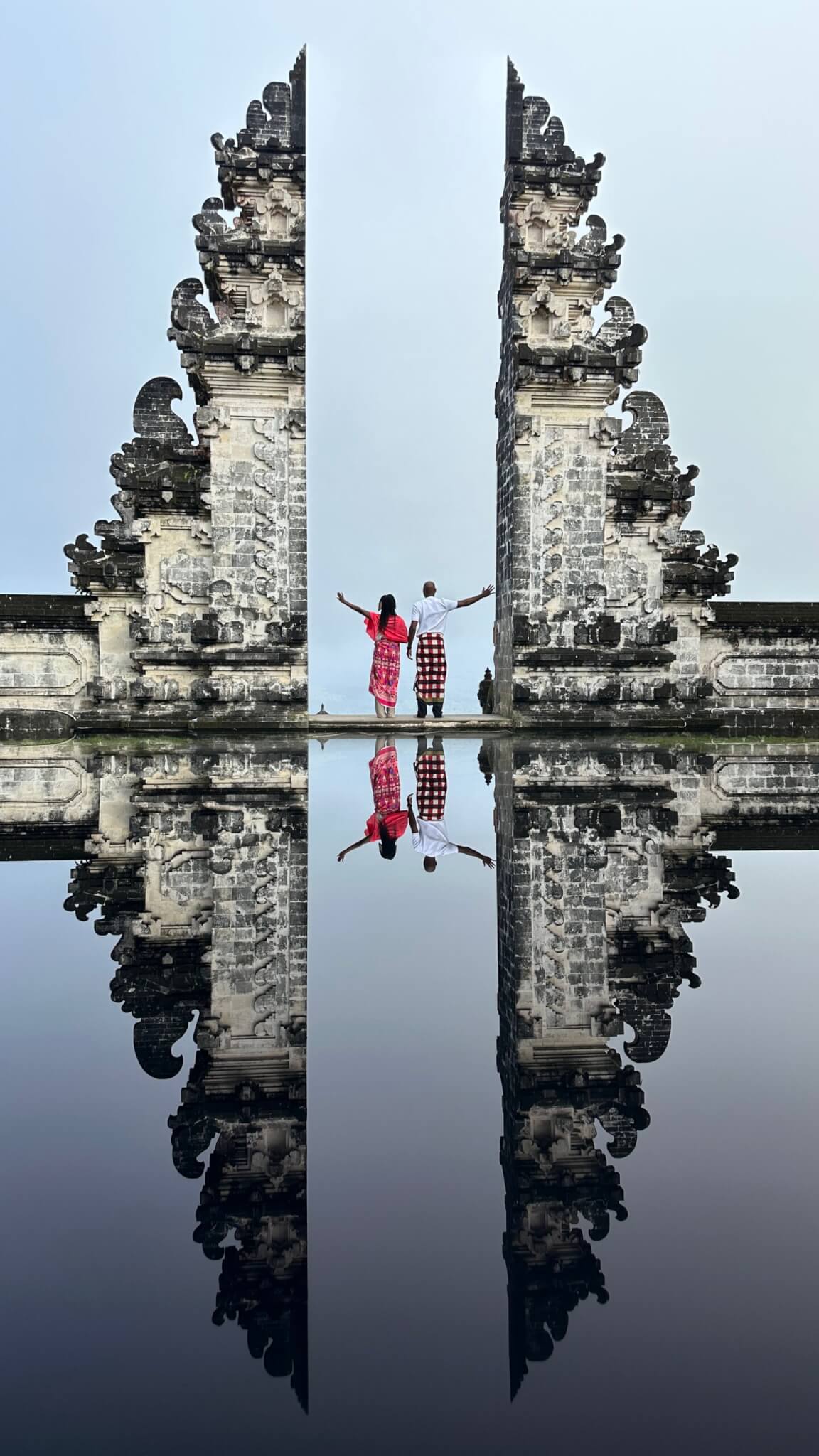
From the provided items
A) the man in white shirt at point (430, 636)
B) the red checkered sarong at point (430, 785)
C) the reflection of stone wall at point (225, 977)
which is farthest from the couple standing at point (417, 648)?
the reflection of stone wall at point (225, 977)

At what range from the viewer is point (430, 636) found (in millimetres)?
16266

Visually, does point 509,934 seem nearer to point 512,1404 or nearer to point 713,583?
point 512,1404

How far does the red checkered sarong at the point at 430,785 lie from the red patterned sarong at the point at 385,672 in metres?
3.70

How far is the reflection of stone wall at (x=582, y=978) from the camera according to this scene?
1.83 m

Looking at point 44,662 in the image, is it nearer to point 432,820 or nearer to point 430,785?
point 430,785

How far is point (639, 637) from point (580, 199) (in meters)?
6.11

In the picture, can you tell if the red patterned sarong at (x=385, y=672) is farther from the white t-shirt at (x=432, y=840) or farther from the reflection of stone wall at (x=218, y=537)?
the white t-shirt at (x=432, y=840)

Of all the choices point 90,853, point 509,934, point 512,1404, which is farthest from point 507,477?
point 512,1404

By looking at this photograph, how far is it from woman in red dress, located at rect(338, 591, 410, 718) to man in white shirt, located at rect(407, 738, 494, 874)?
4.65 meters

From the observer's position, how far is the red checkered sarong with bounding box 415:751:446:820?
7.66m

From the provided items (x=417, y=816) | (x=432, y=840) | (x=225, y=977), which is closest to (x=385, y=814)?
(x=417, y=816)

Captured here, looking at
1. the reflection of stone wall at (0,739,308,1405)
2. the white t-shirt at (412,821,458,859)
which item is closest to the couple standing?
the reflection of stone wall at (0,739,308,1405)

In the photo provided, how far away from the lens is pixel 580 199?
→ 16.8 m

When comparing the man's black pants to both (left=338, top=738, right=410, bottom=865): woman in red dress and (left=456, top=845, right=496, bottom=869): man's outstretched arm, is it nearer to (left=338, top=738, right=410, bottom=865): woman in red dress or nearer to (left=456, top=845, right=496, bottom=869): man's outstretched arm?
(left=338, top=738, right=410, bottom=865): woman in red dress
